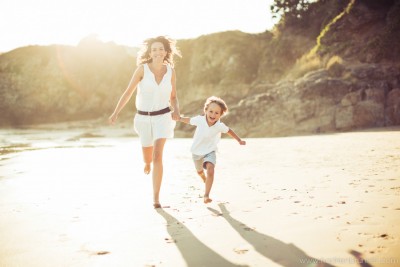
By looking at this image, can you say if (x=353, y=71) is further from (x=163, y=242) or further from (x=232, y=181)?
(x=163, y=242)

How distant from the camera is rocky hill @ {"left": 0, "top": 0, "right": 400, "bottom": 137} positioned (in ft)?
44.6

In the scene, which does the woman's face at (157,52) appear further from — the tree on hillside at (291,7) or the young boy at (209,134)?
the tree on hillside at (291,7)

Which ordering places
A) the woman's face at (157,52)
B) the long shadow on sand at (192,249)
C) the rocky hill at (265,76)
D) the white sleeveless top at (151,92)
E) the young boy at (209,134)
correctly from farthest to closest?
the rocky hill at (265,76) < the young boy at (209,134) < the woman's face at (157,52) < the white sleeveless top at (151,92) < the long shadow on sand at (192,249)

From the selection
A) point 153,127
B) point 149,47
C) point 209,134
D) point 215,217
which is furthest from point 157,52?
point 215,217

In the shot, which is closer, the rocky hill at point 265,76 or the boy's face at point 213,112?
the boy's face at point 213,112

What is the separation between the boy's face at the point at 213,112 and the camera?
4.68m

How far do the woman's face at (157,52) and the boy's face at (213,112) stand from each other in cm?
86

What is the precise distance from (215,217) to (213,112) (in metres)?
1.63

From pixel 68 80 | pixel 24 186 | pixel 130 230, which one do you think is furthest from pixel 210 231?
pixel 68 80

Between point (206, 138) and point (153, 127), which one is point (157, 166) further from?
point (206, 138)

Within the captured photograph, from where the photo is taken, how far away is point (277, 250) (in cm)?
246

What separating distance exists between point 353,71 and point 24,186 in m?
13.1

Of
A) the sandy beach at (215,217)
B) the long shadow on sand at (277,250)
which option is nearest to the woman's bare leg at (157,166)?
the sandy beach at (215,217)

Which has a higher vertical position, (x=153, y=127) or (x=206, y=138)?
(x=153, y=127)
